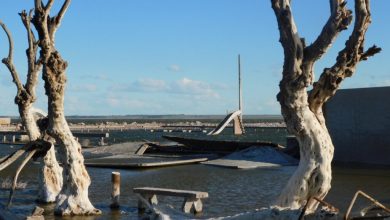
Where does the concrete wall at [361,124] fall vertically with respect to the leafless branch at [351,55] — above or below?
below

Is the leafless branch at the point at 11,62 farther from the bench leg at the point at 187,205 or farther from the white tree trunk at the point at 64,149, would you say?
the bench leg at the point at 187,205

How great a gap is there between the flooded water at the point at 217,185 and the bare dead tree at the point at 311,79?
2.98 meters

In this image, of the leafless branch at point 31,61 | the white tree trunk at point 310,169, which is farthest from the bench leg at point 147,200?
the white tree trunk at point 310,169

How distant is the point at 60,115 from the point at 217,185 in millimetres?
8450

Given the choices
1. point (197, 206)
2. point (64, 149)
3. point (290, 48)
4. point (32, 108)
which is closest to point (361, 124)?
point (197, 206)

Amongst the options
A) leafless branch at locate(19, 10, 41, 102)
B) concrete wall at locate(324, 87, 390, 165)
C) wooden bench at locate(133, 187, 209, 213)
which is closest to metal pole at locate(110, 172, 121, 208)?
wooden bench at locate(133, 187, 209, 213)

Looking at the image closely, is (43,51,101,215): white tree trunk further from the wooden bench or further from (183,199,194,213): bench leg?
(183,199,194,213): bench leg

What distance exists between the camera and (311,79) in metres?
9.79

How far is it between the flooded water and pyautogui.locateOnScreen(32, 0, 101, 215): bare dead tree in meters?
0.62

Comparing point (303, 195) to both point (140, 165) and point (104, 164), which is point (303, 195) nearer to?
point (140, 165)

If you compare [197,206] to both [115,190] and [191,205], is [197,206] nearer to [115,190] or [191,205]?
[191,205]

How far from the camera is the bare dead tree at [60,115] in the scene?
1388 cm

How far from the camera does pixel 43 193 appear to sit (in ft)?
54.0

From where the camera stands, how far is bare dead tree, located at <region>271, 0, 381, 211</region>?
970 cm
